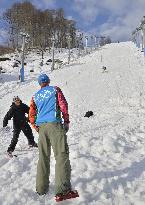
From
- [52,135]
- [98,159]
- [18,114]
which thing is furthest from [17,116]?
[52,135]

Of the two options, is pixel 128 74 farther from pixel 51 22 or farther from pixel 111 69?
pixel 51 22

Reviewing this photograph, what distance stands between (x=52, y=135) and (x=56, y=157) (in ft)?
1.26

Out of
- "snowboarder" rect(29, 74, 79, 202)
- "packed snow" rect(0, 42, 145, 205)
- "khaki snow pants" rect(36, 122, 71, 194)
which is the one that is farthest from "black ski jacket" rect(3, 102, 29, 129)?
"khaki snow pants" rect(36, 122, 71, 194)

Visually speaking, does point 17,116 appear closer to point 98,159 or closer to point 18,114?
point 18,114

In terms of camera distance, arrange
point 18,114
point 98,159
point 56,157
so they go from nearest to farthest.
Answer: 1. point 56,157
2. point 98,159
3. point 18,114

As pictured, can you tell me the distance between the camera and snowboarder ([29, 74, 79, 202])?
669cm

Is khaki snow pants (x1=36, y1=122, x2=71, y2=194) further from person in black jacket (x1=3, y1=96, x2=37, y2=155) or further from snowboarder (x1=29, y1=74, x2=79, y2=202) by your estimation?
person in black jacket (x1=3, y1=96, x2=37, y2=155)

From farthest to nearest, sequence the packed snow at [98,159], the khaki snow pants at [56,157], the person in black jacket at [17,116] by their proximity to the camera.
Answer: the person in black jacket at [17,116] → the packed snow at [98,159] → the khaki snow pants at [56,157]

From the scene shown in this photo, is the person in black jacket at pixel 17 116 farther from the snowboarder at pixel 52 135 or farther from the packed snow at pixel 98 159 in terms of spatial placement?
the snowboarder at pixel 52 135

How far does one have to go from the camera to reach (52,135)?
22.3ft

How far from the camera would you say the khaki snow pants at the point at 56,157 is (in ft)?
22.0

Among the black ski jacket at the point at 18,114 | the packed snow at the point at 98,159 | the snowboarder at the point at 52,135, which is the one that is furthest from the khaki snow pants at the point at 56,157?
the black ski jacket at the point at 18,114

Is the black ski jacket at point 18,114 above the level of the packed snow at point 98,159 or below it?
above

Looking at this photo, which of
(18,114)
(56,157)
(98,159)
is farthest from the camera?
(18,114)
